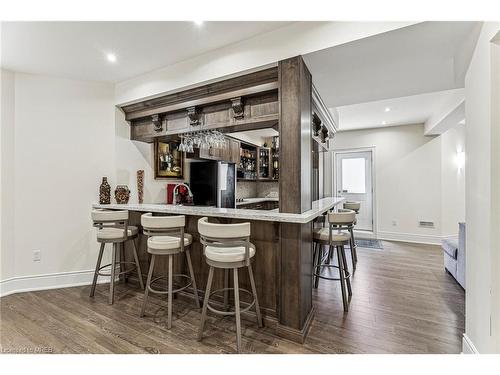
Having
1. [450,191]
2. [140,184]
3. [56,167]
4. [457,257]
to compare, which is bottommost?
[457,257]

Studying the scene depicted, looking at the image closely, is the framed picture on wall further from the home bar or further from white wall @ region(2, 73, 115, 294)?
the home bar

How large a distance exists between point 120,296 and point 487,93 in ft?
12.2

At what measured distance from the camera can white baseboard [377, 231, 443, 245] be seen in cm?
511

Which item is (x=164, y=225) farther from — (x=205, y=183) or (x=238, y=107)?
(x=205, y=183)

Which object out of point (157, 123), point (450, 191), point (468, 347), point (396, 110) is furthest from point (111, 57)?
point (450, 191)

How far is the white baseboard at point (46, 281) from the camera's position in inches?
109

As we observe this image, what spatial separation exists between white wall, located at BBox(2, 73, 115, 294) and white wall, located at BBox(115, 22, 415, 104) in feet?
2.86

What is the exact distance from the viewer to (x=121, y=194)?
323 cm

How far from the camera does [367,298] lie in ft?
8.68

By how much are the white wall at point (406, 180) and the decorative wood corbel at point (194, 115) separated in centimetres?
463

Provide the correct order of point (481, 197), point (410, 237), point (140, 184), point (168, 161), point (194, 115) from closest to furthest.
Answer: point (481, 197) → point (194, 115) → point (140, 184) → point (168, 161) → point (410, 237)

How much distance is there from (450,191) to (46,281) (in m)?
7.38
